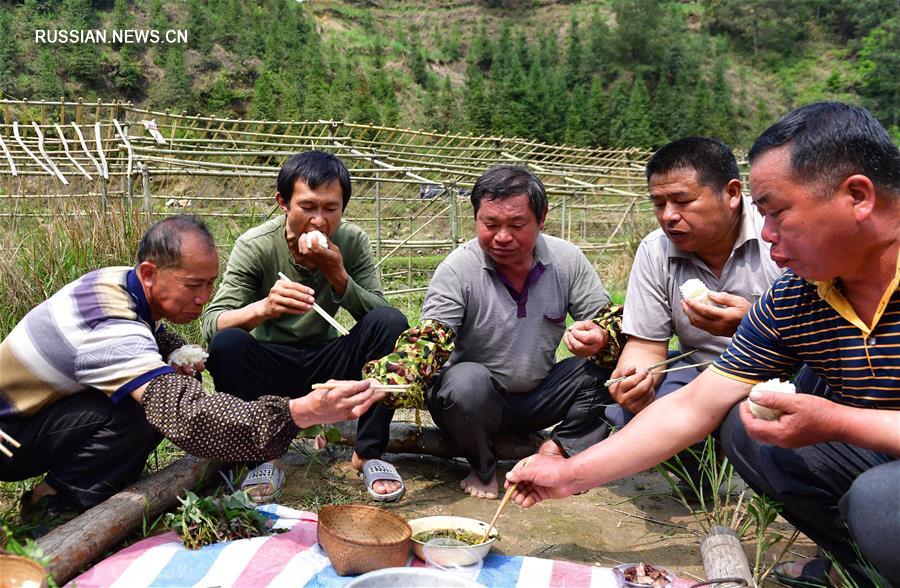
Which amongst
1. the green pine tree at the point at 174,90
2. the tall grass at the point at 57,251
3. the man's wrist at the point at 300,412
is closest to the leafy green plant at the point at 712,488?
the man's wrist at the point at 300,412

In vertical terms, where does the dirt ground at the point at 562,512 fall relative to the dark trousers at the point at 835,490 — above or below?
below

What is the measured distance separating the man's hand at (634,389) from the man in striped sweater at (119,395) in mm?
1109

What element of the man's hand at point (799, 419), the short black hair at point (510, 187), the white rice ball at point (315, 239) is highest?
the short black hair at point (510, 187)

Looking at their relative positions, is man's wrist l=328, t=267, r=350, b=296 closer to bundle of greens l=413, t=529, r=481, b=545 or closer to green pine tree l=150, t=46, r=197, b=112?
bundle of greens l=413, t=529, r=481, b=545

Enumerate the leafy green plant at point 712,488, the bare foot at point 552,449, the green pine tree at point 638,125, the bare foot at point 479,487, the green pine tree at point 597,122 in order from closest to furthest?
1. the leafy green plant at point 712,488
2. the bare foot at point 479,487
3. the bare foot at point 552,449
4. the green pine tree at point 597,122
5. the green pine tree at point 638,125

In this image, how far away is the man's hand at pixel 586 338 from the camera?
320cm

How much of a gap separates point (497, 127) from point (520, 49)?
14938mm

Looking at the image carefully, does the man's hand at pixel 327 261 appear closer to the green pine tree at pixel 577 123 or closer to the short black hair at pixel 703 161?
the short black hair at pixel 703 161

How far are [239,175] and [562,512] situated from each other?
204 inches

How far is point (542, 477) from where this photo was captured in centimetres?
231

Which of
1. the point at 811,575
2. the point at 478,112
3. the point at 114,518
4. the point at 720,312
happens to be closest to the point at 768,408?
the point at 811,575

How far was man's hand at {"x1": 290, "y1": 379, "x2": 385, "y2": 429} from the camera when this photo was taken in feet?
7.84

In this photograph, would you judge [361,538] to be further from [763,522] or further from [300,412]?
[763,522]

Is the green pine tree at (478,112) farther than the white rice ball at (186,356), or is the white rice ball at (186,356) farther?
the green pine tree at (478,112)
